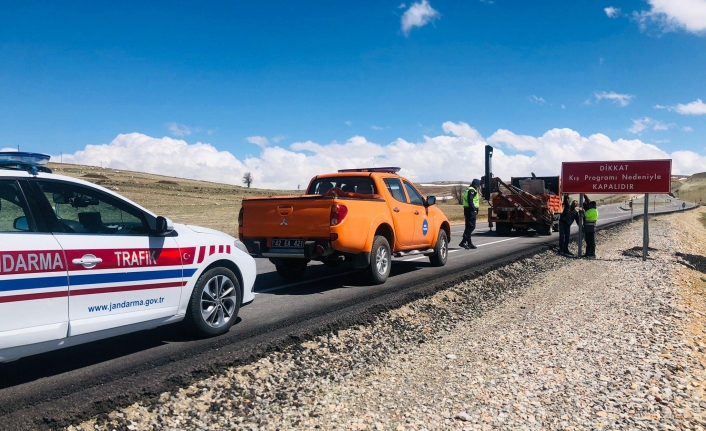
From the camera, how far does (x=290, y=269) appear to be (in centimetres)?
1018

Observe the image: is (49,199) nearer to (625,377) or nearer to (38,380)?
(38,380)

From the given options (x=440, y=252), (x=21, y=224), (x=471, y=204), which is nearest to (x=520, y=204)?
(x=471, y=204)

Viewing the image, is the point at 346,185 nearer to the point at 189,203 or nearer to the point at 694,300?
the point at 694,300

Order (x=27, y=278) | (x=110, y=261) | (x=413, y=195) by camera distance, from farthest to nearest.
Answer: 1. (x=413, y=195)
2. (x=110, y=261)
3. (x=27, y=278)

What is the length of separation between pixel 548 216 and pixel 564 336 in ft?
54.6

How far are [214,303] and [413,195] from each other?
6045 millimetres

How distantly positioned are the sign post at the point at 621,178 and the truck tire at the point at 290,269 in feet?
30.1

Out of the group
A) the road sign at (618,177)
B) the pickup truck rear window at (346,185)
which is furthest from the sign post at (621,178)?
the pickup truck rear window at (346,185)

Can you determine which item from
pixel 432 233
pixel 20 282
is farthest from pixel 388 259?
pixel 20 282

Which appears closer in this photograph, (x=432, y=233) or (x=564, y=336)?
(x=564, y=336)

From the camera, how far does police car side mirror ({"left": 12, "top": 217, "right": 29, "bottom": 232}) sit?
14.2 ft

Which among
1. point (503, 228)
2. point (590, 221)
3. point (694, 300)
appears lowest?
point (694, 300)

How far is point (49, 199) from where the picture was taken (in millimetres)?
4648

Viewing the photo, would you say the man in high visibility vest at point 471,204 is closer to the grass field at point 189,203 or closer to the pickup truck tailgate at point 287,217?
the grass field at point 189,203
